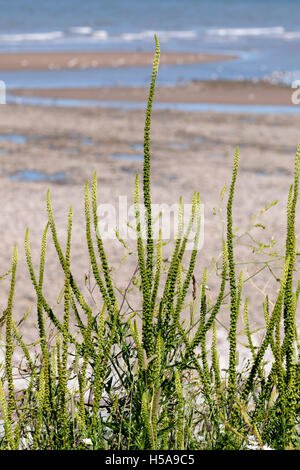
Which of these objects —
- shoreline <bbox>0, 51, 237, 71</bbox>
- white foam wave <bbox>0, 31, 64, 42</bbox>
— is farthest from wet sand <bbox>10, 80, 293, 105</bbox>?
white foam wave <bbox>0, 31, 64, 42</bbox>

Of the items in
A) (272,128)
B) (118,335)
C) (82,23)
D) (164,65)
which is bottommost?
(118,335)

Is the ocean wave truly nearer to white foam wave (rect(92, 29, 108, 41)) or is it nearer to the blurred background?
the blurred background

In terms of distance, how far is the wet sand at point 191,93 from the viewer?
18.8m

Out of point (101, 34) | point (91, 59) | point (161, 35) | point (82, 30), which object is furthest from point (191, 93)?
point (82, 30)

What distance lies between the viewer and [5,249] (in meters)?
7.31

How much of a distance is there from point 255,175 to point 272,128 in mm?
4393

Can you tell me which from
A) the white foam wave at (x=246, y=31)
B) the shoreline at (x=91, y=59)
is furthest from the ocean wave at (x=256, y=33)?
the shoreline at (x=91, y=59)

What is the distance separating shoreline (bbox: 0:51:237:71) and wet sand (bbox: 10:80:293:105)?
5.32 meters

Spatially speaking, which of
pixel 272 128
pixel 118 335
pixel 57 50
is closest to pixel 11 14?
pixel 57 50

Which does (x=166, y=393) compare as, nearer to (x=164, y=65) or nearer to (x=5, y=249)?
(x=5, y=249)

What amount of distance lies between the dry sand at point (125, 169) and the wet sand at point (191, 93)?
2213mm

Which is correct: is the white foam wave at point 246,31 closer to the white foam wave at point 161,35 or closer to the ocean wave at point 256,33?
the ocean wave at point 256,33

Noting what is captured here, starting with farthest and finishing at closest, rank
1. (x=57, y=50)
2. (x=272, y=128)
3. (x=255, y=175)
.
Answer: (x=57, y=50), (x=272, y=128), (x=255, y=175)

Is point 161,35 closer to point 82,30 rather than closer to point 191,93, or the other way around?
point 82,30
